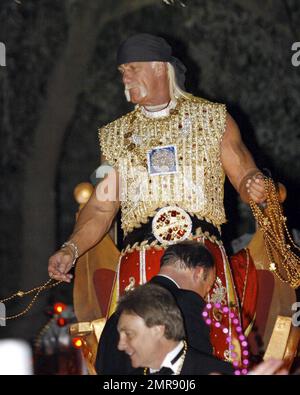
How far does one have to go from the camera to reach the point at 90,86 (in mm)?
9742

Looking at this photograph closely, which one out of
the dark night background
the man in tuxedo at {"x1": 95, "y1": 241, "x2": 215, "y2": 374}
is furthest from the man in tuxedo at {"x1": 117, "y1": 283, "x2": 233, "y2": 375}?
the dark night background

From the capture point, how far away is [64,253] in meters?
5.48

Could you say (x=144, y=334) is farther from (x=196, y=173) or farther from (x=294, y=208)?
(x=294, y=208)

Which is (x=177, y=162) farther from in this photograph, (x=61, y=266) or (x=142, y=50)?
(x=61, y=266)

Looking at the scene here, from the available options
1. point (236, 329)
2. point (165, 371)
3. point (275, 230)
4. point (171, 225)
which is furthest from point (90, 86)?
point (165, 371)

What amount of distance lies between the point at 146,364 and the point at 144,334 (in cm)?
16

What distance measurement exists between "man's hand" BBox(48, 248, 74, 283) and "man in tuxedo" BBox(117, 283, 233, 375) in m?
1.09

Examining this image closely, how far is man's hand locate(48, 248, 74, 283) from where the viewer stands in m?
5.41

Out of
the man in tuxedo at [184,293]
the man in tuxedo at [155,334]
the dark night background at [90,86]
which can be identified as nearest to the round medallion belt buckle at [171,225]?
the man in tuxedo at [184,293]

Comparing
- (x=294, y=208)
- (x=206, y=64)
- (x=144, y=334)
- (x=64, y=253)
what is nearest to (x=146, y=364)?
(x=144, y=334)

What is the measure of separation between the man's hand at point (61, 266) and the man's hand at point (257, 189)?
951 mm

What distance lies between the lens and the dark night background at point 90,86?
945cm

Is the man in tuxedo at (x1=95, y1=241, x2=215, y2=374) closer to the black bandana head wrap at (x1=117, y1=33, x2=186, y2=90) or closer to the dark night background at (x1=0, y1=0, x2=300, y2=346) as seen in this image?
the black bandana head wrap at (x1=117, y1=33, x2=186, y2=90)

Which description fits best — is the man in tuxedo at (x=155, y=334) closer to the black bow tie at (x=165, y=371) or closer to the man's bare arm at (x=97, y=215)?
the black bow tie at (x=165, y=371)
